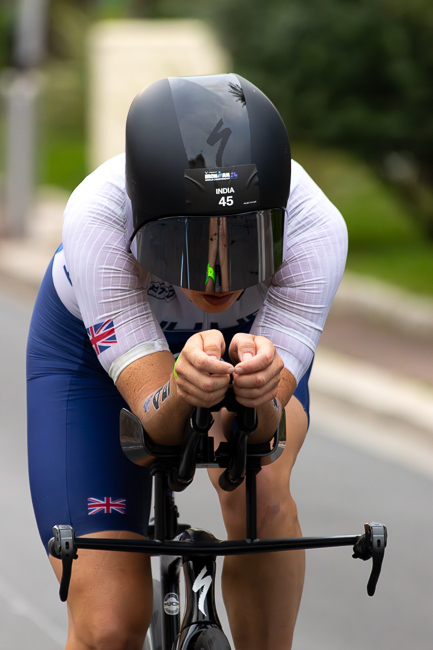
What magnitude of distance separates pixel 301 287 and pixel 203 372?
2.12 feet

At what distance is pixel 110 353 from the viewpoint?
102 inches

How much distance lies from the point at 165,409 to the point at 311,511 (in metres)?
3.70

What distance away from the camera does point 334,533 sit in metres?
5.59

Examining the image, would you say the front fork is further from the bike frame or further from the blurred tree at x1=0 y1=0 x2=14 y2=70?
the blurred tree at x1=0 y1=0 x2=14 y2=70

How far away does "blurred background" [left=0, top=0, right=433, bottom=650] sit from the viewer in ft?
16.5

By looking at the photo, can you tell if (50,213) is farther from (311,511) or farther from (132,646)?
(132,646)

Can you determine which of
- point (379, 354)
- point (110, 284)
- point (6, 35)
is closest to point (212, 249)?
point (110, 284)

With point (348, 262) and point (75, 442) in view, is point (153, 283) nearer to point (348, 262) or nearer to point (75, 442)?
point (75, 442)

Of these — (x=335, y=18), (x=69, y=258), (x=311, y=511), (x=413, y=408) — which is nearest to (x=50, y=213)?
(x=335, y=18)

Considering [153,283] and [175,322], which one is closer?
[153,283]

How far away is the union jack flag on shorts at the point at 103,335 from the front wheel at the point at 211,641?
67 centimetres

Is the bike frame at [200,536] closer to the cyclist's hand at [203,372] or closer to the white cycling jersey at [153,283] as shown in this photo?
the cyclist's hand at [203,372]

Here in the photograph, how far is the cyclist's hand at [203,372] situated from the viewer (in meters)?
2.12

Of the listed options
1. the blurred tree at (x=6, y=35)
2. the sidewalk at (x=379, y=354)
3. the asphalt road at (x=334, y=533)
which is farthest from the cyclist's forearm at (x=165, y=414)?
the blurred tree at (x=6, y=35)
